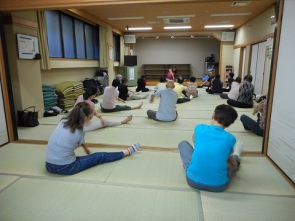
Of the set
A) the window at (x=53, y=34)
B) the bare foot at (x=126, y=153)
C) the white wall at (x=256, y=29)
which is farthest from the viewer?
the white wall at (x=256, y=29)

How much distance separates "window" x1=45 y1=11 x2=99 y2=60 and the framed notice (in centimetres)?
124

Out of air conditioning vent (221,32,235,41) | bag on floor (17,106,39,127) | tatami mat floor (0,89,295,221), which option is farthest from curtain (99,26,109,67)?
tatami mat floor (0,89,295,221)

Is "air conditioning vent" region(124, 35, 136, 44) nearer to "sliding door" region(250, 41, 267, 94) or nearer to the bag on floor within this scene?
"sliding door" region(250, 41, 267, 94)

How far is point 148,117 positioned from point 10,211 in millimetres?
3064

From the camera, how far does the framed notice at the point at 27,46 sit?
3.97 metres

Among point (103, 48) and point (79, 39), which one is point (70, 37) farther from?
point (103, 48)

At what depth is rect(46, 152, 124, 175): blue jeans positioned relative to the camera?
7.02ft

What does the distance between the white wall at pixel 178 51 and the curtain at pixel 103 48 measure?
18.3ft

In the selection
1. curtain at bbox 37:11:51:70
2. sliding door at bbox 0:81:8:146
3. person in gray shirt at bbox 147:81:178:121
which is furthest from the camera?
curtain at bbox 37:11:51:70

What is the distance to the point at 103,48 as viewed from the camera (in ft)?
28.2

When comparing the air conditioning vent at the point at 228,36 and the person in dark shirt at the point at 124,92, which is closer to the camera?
the person in dark shirt at the point at 124,92

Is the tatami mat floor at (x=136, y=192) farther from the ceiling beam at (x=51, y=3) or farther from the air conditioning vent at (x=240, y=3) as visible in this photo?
the air conditioning vent at (x=240, y=3)

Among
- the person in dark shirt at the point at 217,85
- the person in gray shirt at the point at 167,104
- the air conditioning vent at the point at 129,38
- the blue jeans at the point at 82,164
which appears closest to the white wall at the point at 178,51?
the air conditioning vent at the point at 129,38

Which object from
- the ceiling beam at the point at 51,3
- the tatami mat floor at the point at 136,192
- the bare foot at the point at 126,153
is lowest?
the tatami mat floor at the point at 136,192
